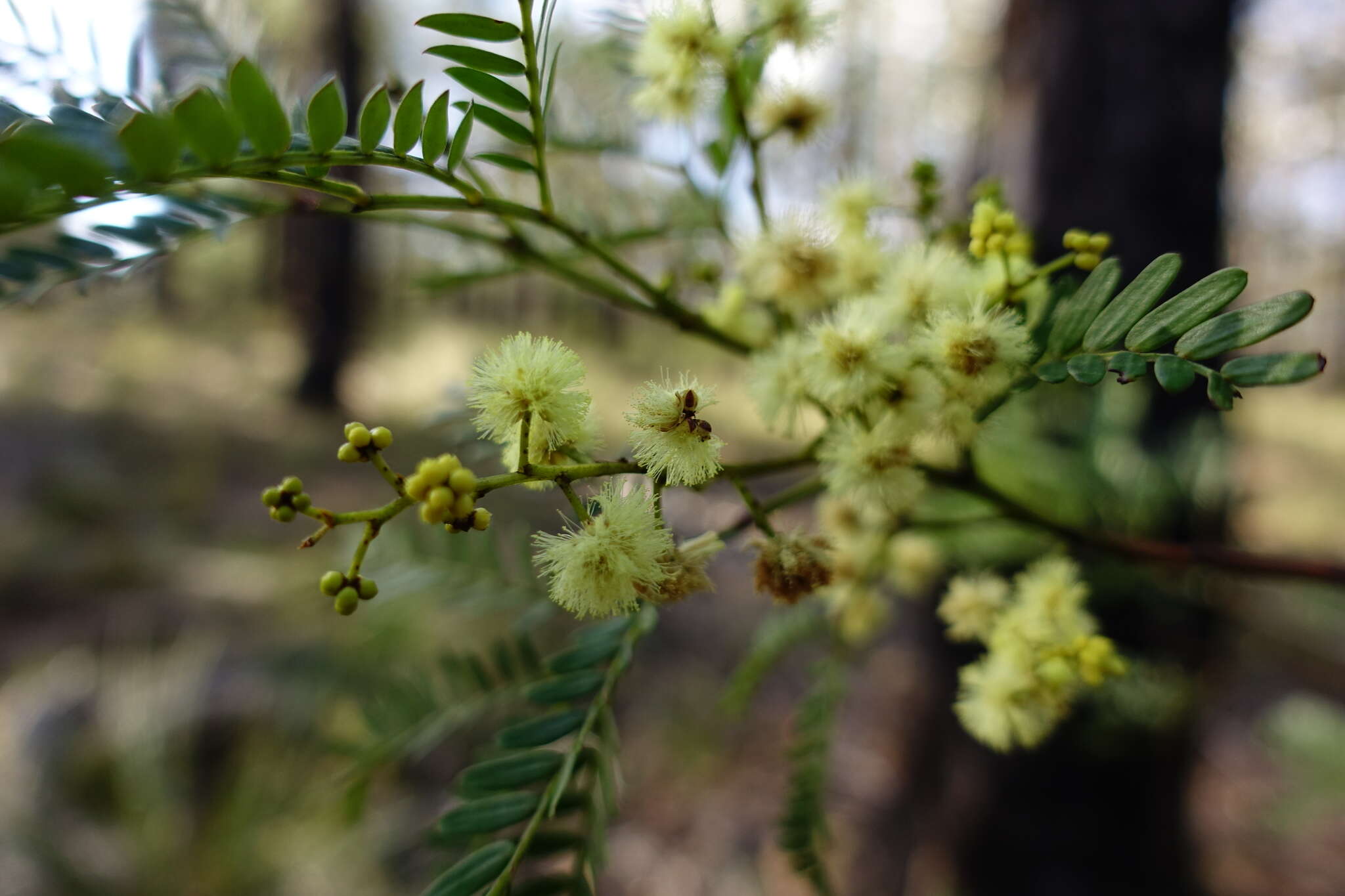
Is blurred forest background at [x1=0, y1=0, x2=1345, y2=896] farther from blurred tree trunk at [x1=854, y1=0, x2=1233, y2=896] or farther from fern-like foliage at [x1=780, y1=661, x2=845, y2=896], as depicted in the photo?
fern-like foliage at [x1=780, y1=661, x2=845, y2=896]

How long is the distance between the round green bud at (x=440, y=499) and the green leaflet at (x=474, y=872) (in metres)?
0.27

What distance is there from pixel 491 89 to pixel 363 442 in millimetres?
289

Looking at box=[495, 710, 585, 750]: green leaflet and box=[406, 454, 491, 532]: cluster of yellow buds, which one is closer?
box=[406, 454, 491, 532]: cluster of yellow buds

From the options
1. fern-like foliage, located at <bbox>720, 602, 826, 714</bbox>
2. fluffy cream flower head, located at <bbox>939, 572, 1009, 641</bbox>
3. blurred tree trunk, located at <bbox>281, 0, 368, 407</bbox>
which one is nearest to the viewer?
fluffy cream flower head, located at <bbox>939, 572, 1009, 641</bbox>

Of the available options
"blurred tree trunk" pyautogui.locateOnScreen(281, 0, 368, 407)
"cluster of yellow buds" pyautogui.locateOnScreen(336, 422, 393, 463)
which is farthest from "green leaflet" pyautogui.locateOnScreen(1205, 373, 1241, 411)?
"blurred tree trunk" pyautogui.locateOnScreen(281, 0, 368, 407)

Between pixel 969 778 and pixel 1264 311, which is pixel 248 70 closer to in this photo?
pixel 1264 311

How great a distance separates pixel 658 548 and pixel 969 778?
1898 mm

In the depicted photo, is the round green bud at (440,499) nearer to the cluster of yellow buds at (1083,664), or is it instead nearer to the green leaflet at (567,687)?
the green leaflet at (567,687)

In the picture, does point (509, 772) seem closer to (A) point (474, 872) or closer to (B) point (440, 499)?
(A) point (474, 872)

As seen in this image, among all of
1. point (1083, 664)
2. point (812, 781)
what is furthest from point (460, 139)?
point (812, 781)

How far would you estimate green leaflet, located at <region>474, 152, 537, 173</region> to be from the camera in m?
0.54

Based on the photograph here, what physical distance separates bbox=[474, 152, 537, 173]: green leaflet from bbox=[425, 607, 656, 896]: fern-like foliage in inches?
15.7

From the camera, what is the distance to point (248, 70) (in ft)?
1.32

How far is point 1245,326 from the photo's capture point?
42cm
